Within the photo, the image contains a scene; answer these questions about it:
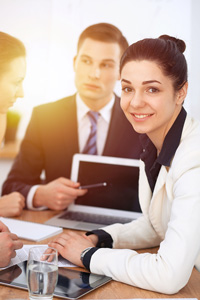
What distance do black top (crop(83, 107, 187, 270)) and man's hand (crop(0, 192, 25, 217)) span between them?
1.93ft

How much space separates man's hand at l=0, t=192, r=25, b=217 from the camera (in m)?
2.03

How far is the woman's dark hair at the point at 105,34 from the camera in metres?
2.62

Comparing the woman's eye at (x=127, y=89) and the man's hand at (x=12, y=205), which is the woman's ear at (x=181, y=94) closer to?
the woman's eye at (x=127, y=89)

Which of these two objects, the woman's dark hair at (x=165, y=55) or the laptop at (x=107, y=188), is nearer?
the woman's dark hair at (x=165, y=55)

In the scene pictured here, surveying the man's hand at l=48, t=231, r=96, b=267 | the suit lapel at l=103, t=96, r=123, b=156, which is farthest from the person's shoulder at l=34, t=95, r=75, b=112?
the man's hand at l=48, t=231, r=96, b=267

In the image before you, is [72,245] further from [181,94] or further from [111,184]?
[111,184]

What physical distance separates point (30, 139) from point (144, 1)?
113 cm

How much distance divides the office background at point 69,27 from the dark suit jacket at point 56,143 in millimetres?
233

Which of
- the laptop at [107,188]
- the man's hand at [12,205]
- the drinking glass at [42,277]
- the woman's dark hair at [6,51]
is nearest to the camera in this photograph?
the drinking glass at [42,277]

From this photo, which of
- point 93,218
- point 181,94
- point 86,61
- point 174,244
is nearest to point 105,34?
point 86,61

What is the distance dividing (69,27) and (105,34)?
345 millimetres

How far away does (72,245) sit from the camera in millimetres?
1419

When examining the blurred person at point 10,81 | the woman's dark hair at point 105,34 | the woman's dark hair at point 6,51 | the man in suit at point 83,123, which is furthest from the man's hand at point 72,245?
the woman's dark hair at point 105,34

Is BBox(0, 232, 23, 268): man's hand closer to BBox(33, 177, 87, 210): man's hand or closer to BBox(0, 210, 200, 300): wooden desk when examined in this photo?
BBox(0, 210, 200, 300): wooden desk
